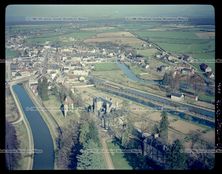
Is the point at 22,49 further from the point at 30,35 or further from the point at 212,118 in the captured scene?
the point at 212,118

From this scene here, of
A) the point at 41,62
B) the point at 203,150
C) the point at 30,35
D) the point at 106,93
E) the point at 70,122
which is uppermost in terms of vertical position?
the point at 30,35

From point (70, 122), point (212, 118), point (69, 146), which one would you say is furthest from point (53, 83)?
point (212, 118)

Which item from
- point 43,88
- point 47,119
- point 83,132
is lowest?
point 83,132

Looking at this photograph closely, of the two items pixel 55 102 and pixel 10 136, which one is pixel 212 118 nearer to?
pixel 55 102

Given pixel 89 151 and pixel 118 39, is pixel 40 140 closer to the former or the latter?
pixel 89 151

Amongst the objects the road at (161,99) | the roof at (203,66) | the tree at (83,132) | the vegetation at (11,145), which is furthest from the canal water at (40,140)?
the roof at (203,66)

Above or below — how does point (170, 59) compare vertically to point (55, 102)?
above

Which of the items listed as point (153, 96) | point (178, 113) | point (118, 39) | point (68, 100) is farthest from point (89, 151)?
point (118, 39)
